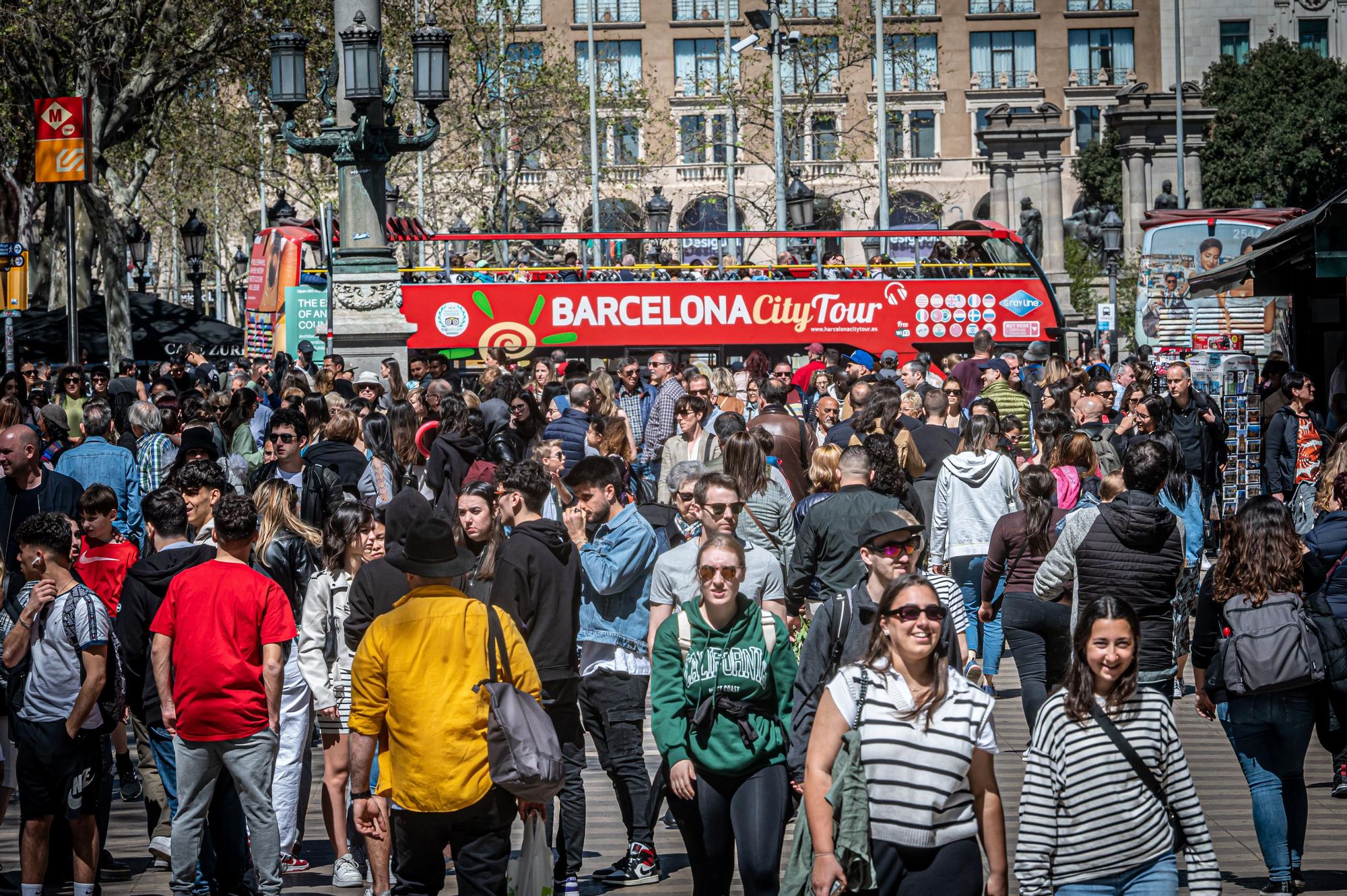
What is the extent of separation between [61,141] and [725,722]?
1416 cm

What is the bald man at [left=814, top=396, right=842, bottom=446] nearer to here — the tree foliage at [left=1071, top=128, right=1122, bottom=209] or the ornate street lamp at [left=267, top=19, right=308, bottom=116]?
the ornate street lamp at [left=267, top=19, right=308, bottom=116]

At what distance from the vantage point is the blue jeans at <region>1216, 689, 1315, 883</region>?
23.4 ft

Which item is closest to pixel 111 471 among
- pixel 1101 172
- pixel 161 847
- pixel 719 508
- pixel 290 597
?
pixel 290 597

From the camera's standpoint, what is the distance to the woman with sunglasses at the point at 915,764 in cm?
497

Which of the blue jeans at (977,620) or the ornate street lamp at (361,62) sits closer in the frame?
the blue jeans at (977,620)

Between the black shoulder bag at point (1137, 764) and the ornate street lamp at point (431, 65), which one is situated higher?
the ornate street lamp at point (431, 65)

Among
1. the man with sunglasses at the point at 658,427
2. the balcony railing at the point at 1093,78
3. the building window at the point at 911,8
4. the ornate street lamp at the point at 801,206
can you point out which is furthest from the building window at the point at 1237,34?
the man with sunglasses at the point at 658,427

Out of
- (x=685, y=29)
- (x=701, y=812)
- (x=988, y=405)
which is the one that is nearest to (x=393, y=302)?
(x=988, y=405)

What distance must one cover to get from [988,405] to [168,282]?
8397cm

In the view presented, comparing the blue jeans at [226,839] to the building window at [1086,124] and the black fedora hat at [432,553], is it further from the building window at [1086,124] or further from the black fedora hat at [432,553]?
the building window at [1086,124]

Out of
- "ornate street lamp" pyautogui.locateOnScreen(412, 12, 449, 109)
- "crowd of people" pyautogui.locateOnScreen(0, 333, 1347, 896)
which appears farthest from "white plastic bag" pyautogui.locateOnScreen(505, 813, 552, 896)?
"ornate street lamp" pyautogui.locateOnScreen(412, 12, 449, 109)

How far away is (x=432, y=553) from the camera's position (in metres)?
5.79

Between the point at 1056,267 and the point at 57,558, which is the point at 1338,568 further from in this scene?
the point at 1056,267

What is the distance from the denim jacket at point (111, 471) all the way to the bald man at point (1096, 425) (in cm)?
679
